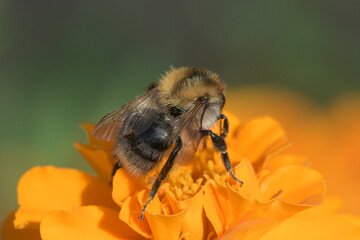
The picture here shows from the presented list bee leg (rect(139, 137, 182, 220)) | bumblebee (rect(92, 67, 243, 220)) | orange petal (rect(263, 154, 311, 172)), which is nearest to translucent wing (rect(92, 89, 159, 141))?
bumblebee (rect(92, 67, 243, 220))

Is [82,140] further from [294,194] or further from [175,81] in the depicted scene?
[294,194]

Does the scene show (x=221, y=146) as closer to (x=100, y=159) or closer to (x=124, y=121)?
(x=124, y=121)

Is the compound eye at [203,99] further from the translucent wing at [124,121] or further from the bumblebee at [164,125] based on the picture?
the translucent wing at [124,121]

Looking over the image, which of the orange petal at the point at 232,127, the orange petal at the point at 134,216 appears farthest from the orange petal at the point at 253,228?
the orange petal at the point at 232,127

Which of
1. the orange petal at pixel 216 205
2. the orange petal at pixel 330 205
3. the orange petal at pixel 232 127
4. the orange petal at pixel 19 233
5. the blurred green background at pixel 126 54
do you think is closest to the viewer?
the orange petal at pixel 216 205

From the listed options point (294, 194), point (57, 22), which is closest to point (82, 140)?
point (57, 22)

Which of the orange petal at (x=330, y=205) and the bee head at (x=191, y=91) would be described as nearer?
the bee head at (x=191, y=91)

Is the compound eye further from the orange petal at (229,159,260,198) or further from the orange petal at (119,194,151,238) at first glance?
the orange petal at (119,194,151,238)
